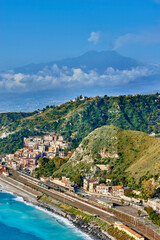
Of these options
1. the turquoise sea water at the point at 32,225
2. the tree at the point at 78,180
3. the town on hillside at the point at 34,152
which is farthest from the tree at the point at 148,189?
the town on hillside at the point at 34,152

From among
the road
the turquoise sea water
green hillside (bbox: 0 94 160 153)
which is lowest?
the turquoise sea water

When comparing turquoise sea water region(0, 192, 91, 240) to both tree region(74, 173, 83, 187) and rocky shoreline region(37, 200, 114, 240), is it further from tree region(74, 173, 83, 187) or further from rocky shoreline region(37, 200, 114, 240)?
tree region(74, 173, 83, 187)

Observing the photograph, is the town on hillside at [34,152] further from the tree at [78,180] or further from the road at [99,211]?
→ the tree at [78,180]

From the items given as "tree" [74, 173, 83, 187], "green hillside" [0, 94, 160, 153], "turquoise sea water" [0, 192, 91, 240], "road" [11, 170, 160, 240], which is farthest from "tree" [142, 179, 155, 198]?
"green hillside" [0, 94, 160, 153]

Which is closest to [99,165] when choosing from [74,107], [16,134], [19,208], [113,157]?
[113,157]

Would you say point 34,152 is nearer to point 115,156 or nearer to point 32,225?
point 115,156

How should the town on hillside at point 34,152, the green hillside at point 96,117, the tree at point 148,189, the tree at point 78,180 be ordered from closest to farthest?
the tree at point 148,189 → the tree at point 78,180 → the town on hillside at point 34,152 → the green hillside at point 96,117

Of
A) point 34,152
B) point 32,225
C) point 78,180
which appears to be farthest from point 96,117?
point 32,225

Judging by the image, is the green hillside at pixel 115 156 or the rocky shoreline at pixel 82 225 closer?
the rocky shoreline at pixel 82 225
